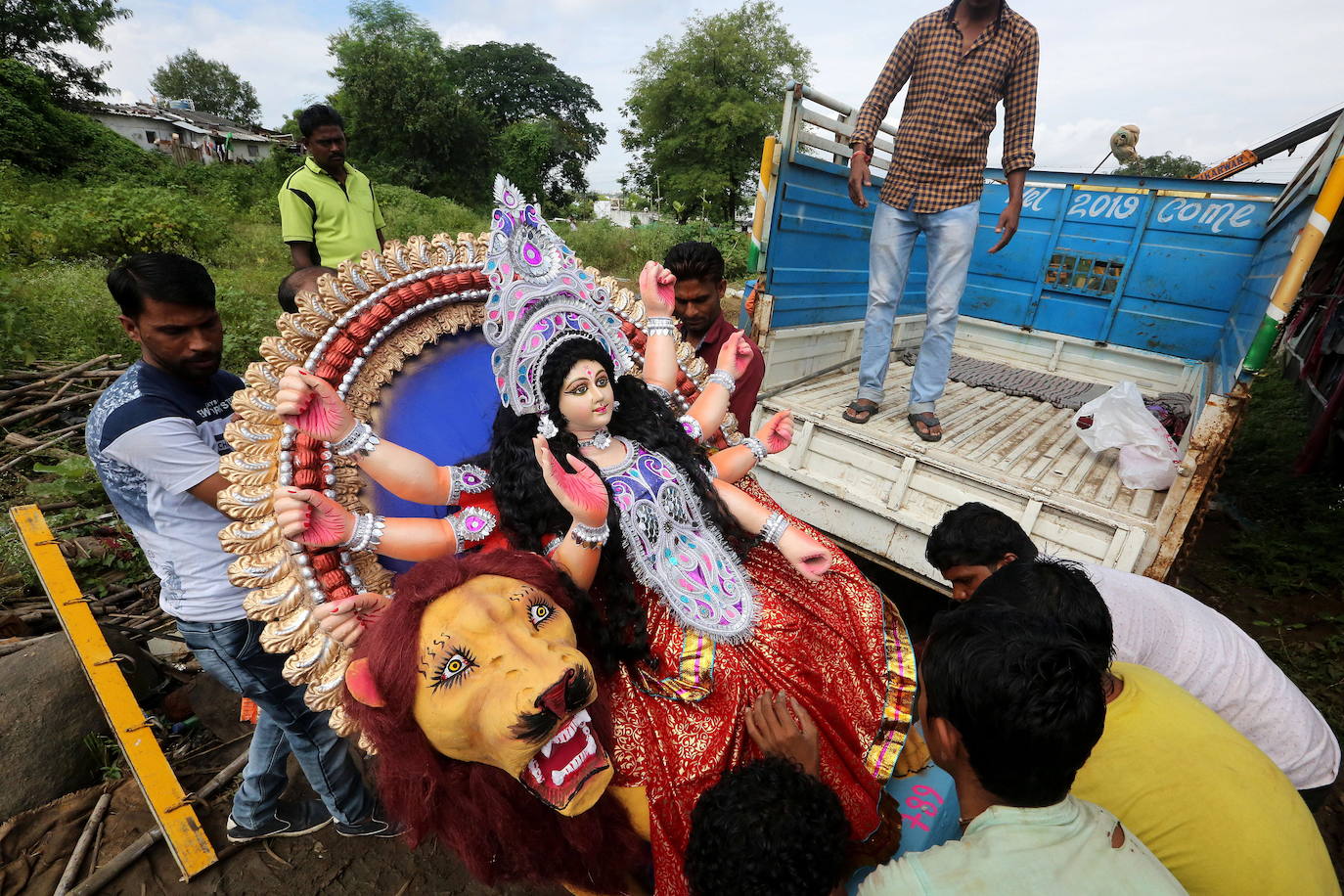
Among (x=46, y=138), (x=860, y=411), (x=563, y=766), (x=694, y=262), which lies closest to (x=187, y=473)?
(x=563, y=766)

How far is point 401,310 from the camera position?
1.85 m

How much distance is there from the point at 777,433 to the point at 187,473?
5.87ft

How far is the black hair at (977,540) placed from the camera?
7.25ft

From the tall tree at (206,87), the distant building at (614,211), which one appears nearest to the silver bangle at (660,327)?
the distant building at (614,211)

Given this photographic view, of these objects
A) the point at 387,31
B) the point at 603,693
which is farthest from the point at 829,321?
the point at 387,31

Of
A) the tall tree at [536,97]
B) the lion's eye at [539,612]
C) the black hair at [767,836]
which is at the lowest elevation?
the black hair at [767,836]

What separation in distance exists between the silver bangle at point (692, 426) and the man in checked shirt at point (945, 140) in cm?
210

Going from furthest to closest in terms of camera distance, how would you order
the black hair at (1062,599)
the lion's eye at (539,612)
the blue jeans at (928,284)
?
the blue jeans at (928,284), the black hair at (1062,599), the lion's eye at (539,612)

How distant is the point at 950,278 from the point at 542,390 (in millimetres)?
2735

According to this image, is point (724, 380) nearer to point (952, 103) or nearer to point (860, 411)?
point (860, 411)

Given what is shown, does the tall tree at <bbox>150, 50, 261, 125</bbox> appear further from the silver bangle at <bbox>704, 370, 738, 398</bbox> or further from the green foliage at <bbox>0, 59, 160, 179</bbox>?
the silver bangle at <bbox>704, 370, 738, 398</bbox>

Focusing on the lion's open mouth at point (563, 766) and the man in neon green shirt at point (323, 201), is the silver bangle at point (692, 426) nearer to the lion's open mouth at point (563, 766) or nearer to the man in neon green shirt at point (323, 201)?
the lion's open mouth at point (563, 766)

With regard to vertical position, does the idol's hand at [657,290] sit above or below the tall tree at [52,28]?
below

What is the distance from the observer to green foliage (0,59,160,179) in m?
12.7
